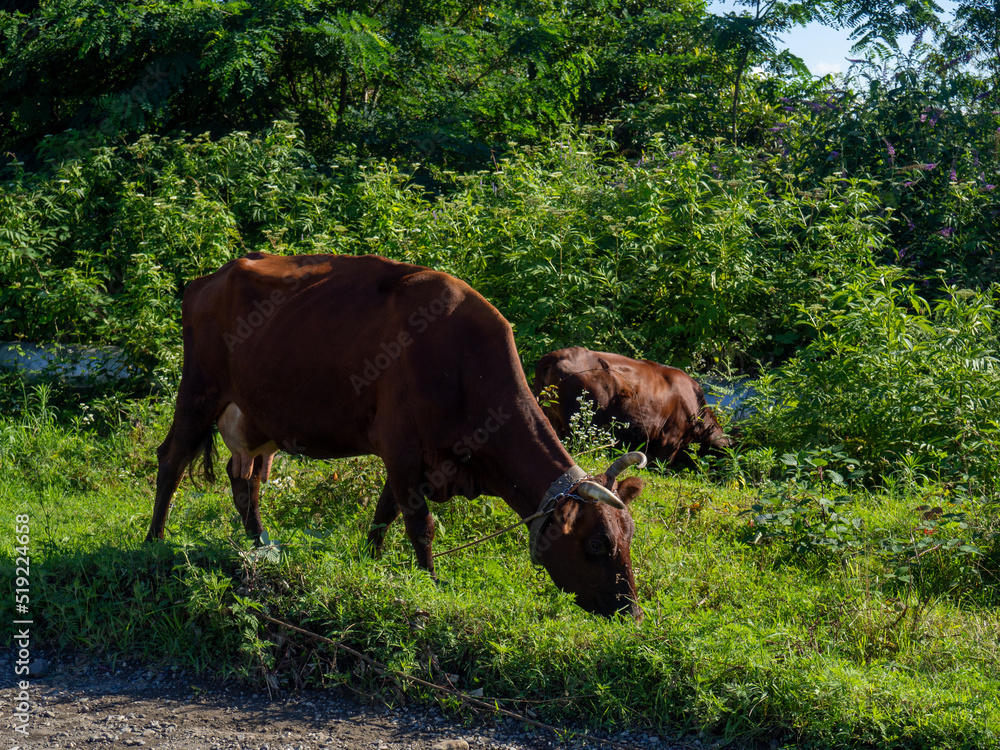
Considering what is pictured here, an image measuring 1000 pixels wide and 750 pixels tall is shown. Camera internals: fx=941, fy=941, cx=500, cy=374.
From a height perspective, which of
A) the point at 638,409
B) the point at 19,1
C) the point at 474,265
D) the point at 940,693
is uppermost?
the point at 19,1

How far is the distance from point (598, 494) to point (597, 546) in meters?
0.28

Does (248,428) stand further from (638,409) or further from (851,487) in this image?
(851,487)

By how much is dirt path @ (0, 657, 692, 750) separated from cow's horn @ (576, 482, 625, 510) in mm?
1070

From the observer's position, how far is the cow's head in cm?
452

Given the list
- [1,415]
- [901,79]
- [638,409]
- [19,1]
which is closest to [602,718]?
[638,409]

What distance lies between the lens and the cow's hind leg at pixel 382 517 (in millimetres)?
5332

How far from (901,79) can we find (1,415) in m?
10.3

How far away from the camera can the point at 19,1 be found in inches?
494

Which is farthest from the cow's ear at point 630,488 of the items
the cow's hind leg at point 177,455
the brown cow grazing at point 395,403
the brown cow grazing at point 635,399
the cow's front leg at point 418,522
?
the cow's hind leg at point 177,455

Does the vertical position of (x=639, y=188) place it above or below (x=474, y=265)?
above

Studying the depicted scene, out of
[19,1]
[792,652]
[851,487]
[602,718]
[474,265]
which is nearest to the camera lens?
[602,718]

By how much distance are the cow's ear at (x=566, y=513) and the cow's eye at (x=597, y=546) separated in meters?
0.12

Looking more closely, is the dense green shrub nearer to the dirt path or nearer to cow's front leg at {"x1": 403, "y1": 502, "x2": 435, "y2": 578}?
cow's front leg at {"x1": 403, "y1": 502, "x2": 435, "y2": 578}

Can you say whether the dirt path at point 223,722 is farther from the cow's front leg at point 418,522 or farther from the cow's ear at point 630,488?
the cow's ear at point 630,488
